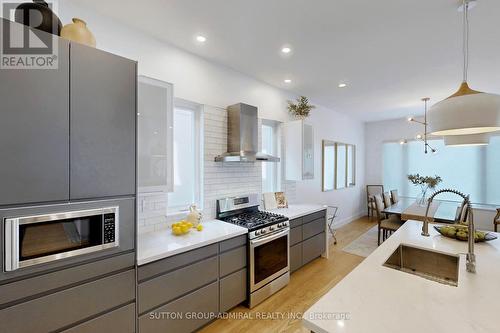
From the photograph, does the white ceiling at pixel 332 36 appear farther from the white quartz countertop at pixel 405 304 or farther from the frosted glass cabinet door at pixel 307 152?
the white quartz countertop at pixel 405 304

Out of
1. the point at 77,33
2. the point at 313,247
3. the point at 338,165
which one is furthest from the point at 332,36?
the point at 338,165

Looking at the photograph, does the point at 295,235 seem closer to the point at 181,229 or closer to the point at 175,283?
the point at 181,229

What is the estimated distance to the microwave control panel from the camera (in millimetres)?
1508

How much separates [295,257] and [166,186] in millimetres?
2106

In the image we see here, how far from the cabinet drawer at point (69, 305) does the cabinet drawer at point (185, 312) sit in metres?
0.30

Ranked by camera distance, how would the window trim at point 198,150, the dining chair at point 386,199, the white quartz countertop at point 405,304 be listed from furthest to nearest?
the dining chair at point 386,199 < the window trim at point 198,150 < the white quartz countertop at point 405,304

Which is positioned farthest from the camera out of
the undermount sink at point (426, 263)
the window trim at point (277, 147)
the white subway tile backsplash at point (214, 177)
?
the window trim at point (277, 147)

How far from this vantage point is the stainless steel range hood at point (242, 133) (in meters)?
2.98

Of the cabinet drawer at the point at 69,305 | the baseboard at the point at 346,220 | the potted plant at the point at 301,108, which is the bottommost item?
the baseboard at the point at 346,220

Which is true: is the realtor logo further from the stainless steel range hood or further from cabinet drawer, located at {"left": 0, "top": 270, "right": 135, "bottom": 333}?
the stainless steel range hood

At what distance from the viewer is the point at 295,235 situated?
10.7 ft

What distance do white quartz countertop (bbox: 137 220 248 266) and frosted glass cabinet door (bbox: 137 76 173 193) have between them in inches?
18.3

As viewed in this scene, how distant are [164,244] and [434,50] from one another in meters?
3.57

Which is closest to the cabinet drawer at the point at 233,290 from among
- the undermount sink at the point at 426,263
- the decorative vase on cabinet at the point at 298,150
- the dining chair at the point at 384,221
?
the undermount sink at the point at 426,263
